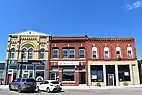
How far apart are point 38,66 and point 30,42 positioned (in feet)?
16.2

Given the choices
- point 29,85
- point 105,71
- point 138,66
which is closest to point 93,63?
point 105,71

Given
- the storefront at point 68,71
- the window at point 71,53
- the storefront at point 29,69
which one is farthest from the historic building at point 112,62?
the storefront at point 29,69

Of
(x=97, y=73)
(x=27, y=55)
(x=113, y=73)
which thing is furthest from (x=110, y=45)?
(x=27, y=55)

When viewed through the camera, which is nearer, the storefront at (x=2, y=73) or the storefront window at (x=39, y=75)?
the storefront at (x=2, y=73)

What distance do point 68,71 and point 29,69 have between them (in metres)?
7.23

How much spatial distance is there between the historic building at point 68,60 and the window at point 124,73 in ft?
20.6

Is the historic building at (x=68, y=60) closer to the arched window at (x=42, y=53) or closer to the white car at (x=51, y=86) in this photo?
the arched window at (x=42, y=53)

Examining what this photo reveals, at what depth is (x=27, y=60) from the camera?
3497 cm

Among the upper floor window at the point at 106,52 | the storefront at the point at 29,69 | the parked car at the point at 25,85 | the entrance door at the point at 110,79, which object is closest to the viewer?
the parked car at the point at 25,85

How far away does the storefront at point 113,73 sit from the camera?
33.7 m

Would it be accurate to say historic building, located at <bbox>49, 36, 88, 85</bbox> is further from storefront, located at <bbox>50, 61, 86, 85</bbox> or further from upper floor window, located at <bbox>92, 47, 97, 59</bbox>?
upper floor window, located at <bbox>92, 47, 97, 59</bbox>

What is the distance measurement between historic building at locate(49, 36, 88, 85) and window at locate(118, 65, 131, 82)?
6270 mm

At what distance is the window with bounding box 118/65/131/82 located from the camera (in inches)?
1346

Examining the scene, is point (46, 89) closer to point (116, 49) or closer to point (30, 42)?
point (30, 42)
